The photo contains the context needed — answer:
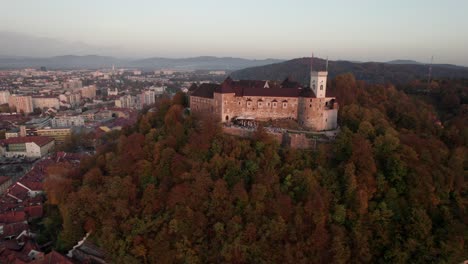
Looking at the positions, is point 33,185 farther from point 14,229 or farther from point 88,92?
point 88,92

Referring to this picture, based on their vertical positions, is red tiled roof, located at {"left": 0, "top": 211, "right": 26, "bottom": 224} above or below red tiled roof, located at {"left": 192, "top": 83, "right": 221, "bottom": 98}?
below

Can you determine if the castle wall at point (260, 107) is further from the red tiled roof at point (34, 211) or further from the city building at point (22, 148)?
the city building at point (22, 148)

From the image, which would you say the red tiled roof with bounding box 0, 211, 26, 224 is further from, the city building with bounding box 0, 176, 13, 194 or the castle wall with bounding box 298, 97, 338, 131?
the castle wall with bounding box 298, 97, 338, 131

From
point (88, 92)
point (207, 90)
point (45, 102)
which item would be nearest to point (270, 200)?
point (207, 90)

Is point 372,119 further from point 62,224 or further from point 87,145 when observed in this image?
point 87,145

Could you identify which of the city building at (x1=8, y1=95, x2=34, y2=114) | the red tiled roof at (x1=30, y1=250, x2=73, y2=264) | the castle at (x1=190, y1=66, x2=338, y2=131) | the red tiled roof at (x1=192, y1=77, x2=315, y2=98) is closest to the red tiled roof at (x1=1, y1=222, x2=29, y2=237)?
the red tiled roof at (x1=30, y1=250, x2=73, y2=264)

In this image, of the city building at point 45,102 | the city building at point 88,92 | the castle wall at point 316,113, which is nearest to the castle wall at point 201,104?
the castle wall at point 316,113
